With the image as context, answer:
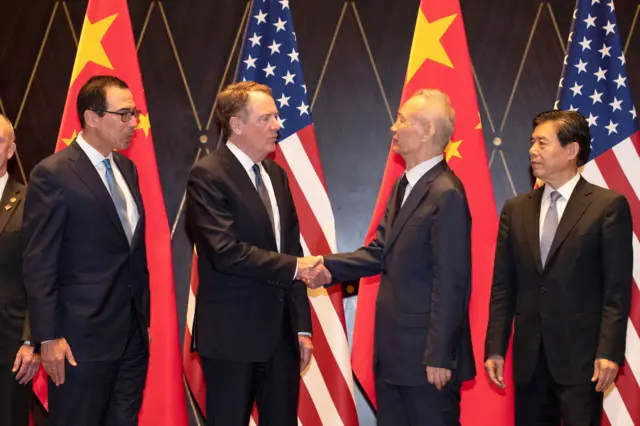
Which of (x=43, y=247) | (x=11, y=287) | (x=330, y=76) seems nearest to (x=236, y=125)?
(x=43, y=247)

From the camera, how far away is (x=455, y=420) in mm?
2617

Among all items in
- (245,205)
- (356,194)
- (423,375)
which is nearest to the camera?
(423,375)

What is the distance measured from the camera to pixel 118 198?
281cm

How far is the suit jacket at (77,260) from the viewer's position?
8.40 ft

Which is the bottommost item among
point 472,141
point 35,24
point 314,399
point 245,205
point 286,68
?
point 314,399

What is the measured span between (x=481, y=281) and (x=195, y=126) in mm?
1803

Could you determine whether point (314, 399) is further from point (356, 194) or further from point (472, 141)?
point (472, 141)

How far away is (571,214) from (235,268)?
4.17 feet

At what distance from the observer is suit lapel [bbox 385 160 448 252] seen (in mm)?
2695

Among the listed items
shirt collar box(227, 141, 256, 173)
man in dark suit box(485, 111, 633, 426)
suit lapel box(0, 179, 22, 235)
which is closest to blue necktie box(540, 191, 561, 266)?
man in dark suit box(485, 111, 633, 426)

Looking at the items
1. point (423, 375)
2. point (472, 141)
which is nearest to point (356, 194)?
point (472, 141)

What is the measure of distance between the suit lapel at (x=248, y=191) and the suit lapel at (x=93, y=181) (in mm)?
433

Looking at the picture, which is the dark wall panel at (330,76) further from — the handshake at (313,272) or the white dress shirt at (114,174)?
the white dress shirt at (114,174)

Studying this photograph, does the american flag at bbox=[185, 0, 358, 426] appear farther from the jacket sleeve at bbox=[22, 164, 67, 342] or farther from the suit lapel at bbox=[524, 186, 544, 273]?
the jacket sleeve at bbox=[22, 164, 67, 342]
